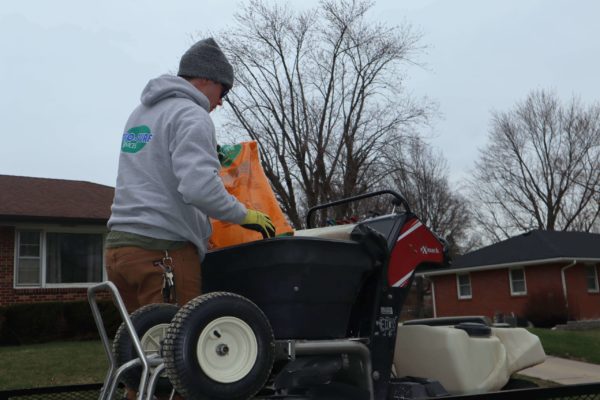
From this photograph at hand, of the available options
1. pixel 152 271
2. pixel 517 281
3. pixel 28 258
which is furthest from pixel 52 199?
pixel 517 281

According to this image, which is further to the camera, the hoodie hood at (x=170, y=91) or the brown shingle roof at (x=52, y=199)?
the brown shingle roof at (x=52, y=199)

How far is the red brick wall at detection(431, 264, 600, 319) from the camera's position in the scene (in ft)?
85.9

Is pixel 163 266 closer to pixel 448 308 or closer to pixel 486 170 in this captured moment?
pixel 448 308

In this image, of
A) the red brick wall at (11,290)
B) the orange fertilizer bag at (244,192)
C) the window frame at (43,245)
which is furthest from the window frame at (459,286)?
the orange fertilizer bag at (244,192)

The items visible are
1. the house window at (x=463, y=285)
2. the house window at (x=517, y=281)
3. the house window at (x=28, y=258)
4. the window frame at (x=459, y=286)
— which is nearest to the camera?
the house window at (x=28, y=258)

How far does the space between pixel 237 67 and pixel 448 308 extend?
1643cm

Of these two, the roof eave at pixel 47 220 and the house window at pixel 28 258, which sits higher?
the roof eave at pixel 47 220

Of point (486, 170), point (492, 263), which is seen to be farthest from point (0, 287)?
point (486, 170)

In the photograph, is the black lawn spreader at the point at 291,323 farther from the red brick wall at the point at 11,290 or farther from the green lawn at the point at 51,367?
the red brick wall at the point at 11,290

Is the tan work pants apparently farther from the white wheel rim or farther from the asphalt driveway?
the asphalt driveway

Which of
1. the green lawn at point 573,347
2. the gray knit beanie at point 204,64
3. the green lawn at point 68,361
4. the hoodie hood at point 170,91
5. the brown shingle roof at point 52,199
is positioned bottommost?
the green lawn at point 573,347

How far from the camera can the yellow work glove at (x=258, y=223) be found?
107 inches

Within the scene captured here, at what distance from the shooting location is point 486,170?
39.7 metres

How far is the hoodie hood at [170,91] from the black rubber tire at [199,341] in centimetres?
104
